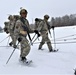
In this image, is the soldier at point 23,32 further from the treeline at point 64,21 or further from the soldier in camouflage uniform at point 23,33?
the treeline at point 64,21

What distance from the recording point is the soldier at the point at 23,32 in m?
8.62

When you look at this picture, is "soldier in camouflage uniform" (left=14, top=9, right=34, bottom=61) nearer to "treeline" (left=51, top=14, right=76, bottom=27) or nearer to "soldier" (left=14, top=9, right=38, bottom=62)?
"soldier" (left=14, top=9, right=38, bottom=62)

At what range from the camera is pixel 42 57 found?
10.4 m

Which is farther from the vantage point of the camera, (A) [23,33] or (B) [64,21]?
(B) [64,21]

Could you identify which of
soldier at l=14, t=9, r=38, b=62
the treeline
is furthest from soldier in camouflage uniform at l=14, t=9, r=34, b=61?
the treeline

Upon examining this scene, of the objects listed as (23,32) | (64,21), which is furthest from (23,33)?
(64,21)

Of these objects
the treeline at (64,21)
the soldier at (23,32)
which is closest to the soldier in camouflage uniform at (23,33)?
the soldier at (23,32)

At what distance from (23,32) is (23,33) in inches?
1.6

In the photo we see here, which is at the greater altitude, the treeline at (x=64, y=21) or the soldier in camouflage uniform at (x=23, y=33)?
the soldier in camouflage uniform at (x=23, y=33)

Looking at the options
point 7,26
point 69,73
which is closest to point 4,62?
point 69,73

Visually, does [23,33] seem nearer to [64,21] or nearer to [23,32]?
[23,32]

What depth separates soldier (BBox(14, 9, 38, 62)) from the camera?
8.62 meters

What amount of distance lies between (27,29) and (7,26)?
559cm

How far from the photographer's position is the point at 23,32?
28.6 feet
